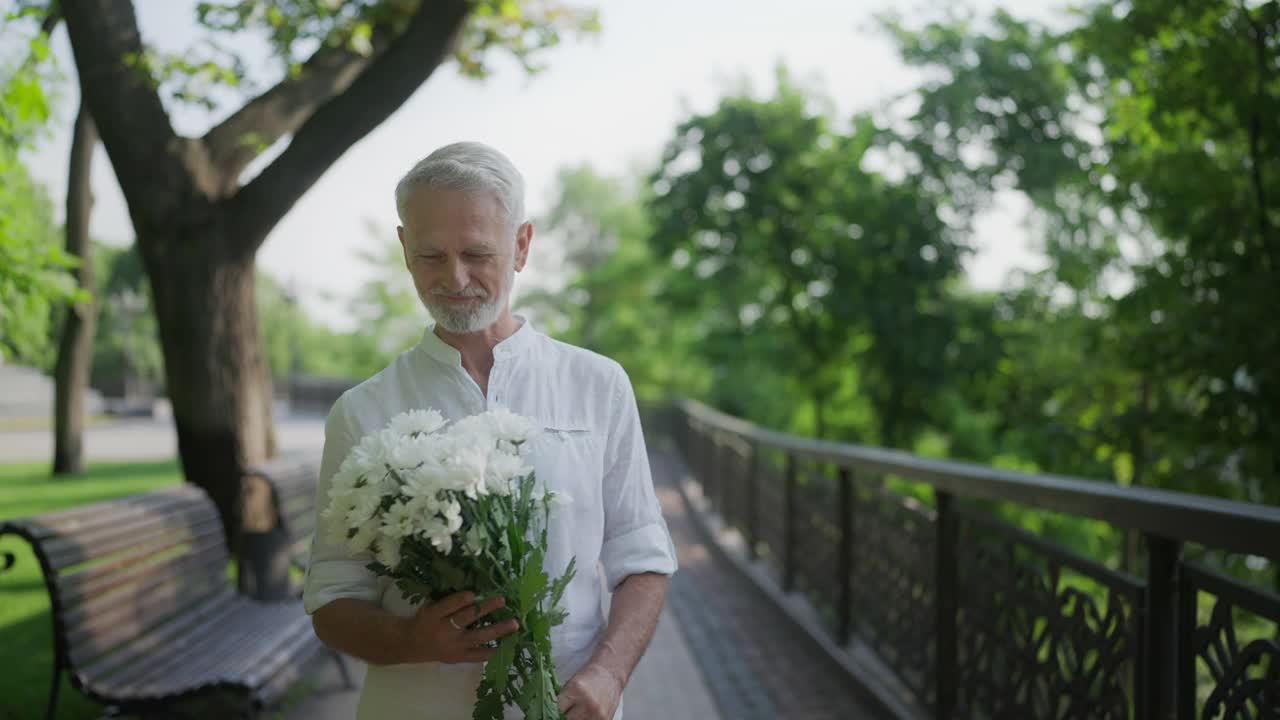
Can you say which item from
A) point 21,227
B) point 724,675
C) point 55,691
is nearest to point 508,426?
point 55,691

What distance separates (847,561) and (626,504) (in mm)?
4520

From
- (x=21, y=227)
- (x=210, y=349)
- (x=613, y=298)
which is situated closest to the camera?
(x=21, y=227)

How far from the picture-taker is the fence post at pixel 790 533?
8.19m

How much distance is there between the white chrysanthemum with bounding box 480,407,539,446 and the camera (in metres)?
1.83

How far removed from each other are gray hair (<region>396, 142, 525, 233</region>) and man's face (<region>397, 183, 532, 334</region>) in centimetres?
1

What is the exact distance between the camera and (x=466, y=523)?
5.88 feet

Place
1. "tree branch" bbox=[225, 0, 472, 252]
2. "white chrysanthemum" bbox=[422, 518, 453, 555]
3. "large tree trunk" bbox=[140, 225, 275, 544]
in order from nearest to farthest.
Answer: "white chrysanthemum" bbox=[422, 518, 453, 555] → "large tree trunk" bbox=[140, 225, 275, 544] → "tree branch" bbox=[225, 0, 472, 252]

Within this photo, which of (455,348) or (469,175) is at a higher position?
(469,175)

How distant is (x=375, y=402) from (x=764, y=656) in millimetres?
5086

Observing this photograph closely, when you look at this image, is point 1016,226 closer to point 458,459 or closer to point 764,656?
point 764,656

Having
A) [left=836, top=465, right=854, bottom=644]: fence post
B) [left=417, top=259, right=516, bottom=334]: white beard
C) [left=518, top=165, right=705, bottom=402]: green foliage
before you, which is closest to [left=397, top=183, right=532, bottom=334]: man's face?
[left=417, top=259, right=516, bottom=334]: white beard

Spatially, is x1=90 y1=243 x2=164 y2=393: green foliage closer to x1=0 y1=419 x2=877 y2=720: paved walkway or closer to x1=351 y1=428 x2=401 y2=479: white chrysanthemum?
x1=0 y1=419 x2=877 y2=720: paved walkway

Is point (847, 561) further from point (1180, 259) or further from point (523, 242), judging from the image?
point (523, 242)

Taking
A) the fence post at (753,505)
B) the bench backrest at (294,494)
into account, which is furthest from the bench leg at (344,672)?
the fence post at (753,505)
